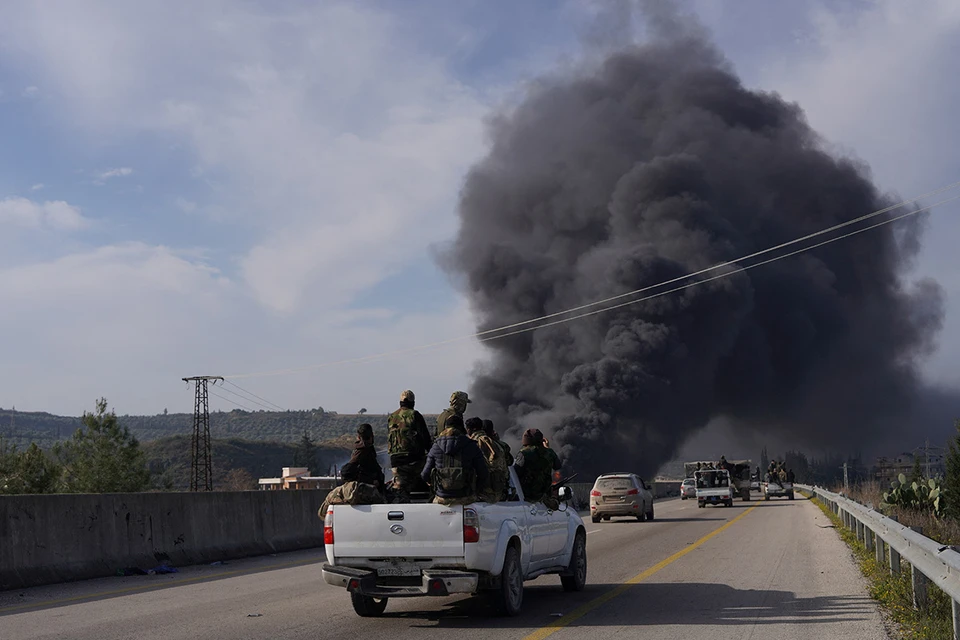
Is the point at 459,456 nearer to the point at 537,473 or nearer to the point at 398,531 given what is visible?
the point at 398,531

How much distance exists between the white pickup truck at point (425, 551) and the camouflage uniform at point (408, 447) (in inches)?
28.3

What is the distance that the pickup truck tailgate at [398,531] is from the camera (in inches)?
340

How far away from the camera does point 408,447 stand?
9711 mm

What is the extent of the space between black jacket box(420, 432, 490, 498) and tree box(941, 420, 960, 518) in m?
16.6

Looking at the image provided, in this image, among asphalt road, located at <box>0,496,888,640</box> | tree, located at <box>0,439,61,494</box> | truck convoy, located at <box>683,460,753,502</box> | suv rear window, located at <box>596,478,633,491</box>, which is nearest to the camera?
asphalt road, located at <box>0,496,888,640</box>

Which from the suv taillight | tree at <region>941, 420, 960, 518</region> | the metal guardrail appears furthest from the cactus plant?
the suv taillight

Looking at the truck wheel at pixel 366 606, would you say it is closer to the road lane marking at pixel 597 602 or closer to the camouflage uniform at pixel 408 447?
the camouflage uniform at pixel 408 447

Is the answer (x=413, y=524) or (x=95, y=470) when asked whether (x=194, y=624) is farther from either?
(x=95, y=470)

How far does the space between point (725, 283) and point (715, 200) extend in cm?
1218

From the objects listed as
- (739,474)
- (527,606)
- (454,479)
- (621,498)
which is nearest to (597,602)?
(527,606)

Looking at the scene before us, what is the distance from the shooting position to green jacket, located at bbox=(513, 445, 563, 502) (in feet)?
35.3

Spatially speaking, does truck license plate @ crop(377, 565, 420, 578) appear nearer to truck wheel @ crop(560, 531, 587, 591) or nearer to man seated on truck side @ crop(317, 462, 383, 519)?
man seated on truck side @ crop(317, 462, 383, 519)

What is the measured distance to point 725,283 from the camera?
72812mm

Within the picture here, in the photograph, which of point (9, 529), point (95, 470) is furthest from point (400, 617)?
point (95, 470)
